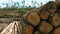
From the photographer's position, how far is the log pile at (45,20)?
1866mm

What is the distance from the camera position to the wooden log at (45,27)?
188cm

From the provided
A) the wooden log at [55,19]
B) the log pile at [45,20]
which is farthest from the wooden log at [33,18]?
the wooden log at [55,19]

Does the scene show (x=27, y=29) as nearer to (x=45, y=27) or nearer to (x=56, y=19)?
(x=45, y=27)

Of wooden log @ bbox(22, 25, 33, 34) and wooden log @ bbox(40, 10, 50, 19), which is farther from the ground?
wooden log @ bbox(40, 10, 50, 19)

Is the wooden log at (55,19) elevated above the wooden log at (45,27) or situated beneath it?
elevated above

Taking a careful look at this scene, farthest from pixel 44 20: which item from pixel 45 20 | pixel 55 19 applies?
pixel 55 19

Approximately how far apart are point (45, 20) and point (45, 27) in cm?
7

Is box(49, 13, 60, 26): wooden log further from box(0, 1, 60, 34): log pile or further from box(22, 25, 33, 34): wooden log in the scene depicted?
box(22, 25, 33, 34): wooden log

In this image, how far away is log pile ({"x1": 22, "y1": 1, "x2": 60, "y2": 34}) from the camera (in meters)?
1.87

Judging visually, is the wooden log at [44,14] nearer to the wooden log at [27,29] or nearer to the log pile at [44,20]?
the log pile at [44,20]

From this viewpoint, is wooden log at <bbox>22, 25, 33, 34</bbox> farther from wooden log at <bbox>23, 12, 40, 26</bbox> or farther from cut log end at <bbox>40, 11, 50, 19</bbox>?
cut log end at <bbox>40, 11, 50, 19</bbox>

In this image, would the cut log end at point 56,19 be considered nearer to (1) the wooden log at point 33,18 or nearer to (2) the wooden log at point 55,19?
(2) the wooden log at point 55,19

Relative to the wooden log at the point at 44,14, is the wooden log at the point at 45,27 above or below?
below

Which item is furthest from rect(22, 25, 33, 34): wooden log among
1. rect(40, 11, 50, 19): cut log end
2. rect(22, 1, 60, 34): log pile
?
rect(40, 11, 50, 19): cut log end
